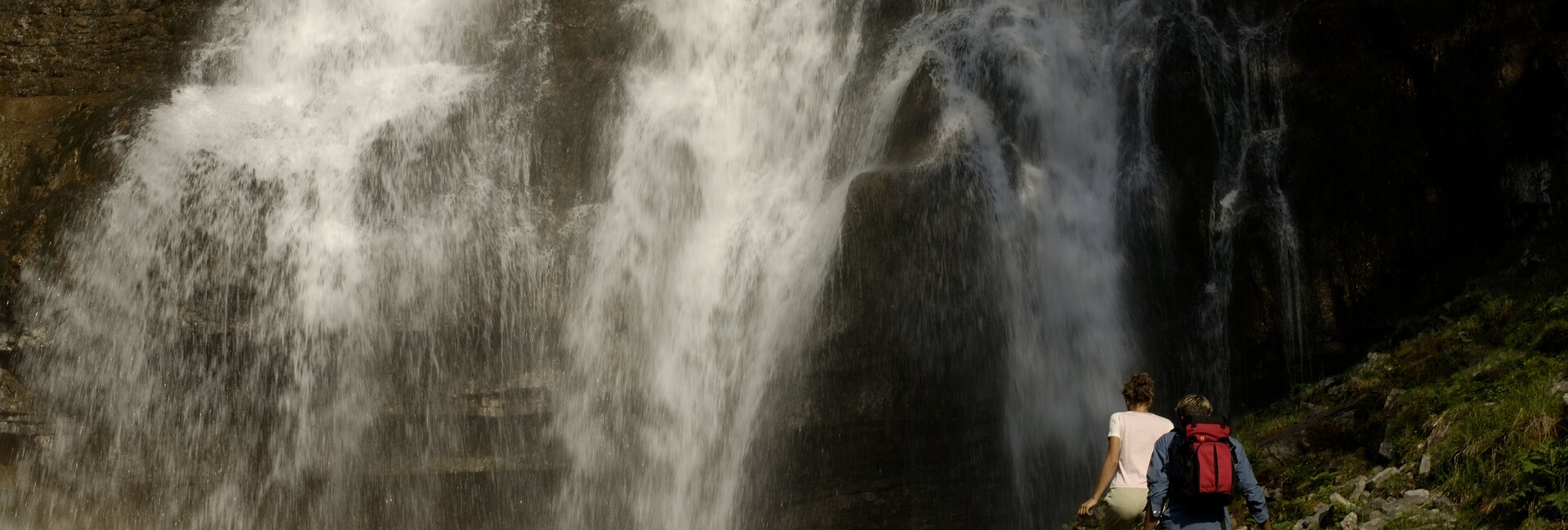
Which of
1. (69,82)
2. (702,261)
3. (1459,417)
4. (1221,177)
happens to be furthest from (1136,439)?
(69,82)

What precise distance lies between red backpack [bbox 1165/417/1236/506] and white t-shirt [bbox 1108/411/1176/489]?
0.60 meters

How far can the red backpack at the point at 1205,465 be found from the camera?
7.25 metres

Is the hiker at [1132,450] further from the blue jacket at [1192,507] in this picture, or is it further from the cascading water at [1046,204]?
the cascading water at [1046,204]

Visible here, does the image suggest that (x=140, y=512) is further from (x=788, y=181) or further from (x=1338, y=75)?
(x=1338, y=75)

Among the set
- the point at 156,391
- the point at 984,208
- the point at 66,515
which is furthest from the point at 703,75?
the point at 66,515

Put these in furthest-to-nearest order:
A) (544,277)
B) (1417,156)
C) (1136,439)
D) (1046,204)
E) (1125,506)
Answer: (544,277), (1046,204), (1417,156), (1125,506), (1136,439)

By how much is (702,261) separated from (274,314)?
6.21 meters

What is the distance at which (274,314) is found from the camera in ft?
61.7

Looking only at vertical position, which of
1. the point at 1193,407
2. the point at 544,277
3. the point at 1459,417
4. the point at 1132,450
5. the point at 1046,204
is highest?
the point at 1046,204

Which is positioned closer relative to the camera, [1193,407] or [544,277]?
[1193,407]

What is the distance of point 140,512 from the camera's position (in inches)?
719

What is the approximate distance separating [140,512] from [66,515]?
3.58 ft

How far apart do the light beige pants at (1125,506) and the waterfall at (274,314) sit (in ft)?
38.5

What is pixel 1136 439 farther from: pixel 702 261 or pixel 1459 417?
pixel 702 261
